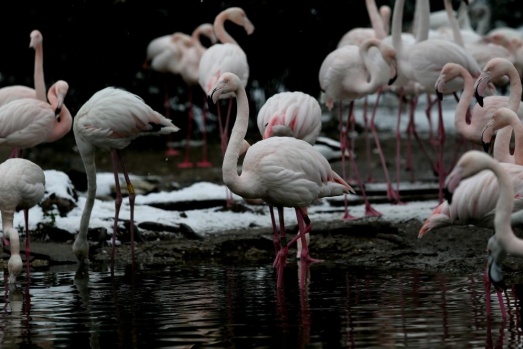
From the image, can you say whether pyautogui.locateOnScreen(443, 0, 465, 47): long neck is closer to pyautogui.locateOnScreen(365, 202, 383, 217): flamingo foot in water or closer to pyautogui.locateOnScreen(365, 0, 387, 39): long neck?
pyautogui.locateOnScreen(365, 0, 387, 39): long neck

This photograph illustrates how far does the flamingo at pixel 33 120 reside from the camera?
9.52 meters

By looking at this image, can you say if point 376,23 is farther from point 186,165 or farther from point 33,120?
point 33,120

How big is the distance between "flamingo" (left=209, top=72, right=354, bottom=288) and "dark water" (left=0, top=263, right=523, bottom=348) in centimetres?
47

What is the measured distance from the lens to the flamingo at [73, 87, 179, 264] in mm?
8477

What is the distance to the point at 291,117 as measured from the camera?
8547mm

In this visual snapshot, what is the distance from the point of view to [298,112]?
28.3 ft

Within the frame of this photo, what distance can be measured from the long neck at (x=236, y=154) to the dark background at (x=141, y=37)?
665 centimetres

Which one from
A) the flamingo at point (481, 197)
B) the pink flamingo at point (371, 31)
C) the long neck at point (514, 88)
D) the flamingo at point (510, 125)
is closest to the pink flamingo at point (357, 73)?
the pink flamingo at point (371, 31)

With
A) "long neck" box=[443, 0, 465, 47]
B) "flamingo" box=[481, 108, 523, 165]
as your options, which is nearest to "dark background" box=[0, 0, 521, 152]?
"long neck" box=[443, 0, 465, 47]

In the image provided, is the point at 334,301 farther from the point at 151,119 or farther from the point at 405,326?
the point at 151,119

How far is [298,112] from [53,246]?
2.22 metres

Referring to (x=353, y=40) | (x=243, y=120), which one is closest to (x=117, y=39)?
(x=353, y=40)

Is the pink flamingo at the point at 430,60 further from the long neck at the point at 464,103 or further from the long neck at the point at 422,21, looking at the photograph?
the long neck at the point at 464,103

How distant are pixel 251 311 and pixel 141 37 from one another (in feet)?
31.9
